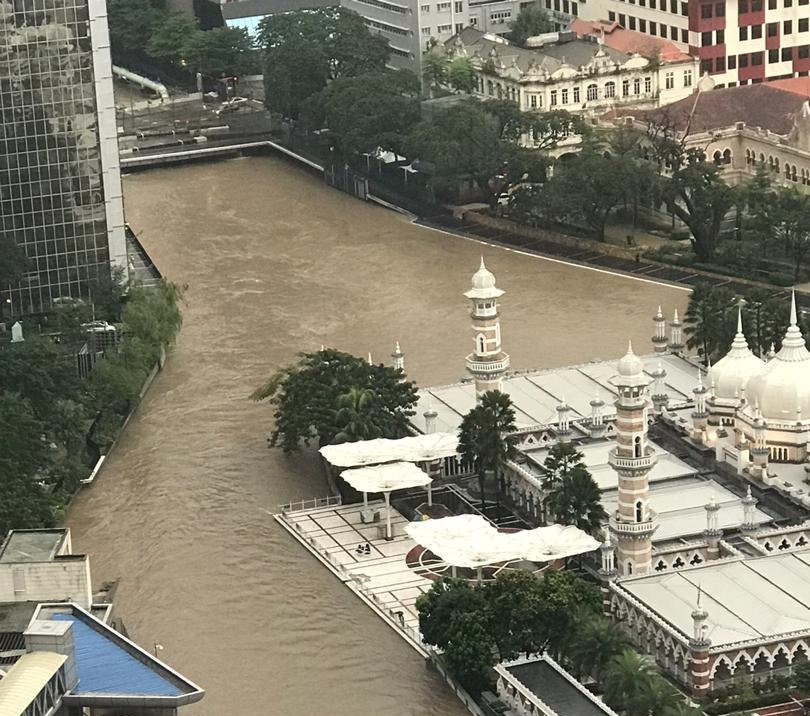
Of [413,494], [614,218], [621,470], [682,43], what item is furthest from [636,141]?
[621,470]

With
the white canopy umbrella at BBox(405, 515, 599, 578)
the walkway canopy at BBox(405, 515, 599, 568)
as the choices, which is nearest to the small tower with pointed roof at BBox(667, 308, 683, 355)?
the white canopy umbrella at BBox(405, 515, 599, 578)

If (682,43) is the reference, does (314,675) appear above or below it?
below

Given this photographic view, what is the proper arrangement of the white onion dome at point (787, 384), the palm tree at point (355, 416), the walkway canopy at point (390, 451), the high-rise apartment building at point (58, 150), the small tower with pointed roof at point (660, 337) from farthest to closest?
1. the high-rise apartment building at point (58, 150)
2. the small tower with pointed roof at point (660, 337)
3. the palm tree at point (355, 416)
4. the walkway canopy at point (390, 451)
5. the white onion dome at point (787, 384)

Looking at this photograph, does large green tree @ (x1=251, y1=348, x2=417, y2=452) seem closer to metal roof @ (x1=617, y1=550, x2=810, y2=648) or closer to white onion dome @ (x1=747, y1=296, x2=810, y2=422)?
white onion dome @ (x1=747, y1=296, x2=810, y2=422)

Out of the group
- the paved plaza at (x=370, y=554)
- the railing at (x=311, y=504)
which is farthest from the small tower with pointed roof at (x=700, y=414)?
the railing at (x=311, y=504)

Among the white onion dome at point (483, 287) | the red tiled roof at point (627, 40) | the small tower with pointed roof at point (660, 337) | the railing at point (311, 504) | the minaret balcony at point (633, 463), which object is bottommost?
the railing at point (311, 504)

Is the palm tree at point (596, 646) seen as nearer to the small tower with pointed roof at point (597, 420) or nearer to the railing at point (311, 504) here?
the small tower with pointed roof at point (597, 420)

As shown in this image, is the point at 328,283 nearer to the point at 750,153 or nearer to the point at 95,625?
the point at 750,153
